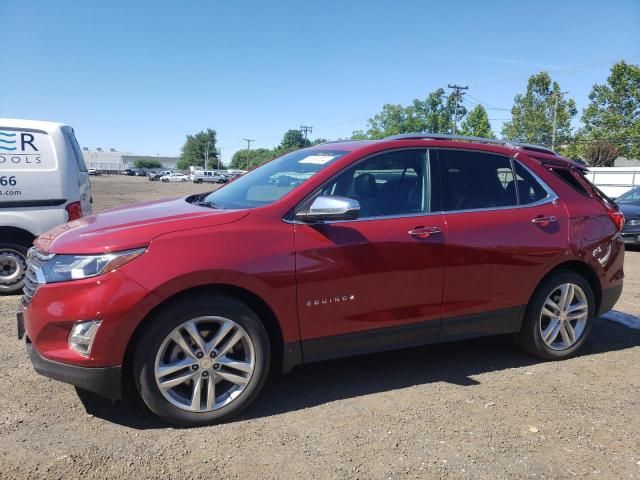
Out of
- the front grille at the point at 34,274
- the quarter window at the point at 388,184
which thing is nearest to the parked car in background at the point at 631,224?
the quarter window at the point at 388,184

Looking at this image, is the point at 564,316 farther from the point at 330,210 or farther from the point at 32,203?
the point at 32,203

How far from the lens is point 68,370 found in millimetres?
3014

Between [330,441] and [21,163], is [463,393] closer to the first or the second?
[330,441]

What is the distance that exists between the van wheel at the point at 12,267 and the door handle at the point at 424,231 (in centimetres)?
479

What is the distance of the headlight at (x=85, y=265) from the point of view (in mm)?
2961

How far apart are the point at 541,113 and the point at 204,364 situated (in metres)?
57.9

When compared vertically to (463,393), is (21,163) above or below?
above

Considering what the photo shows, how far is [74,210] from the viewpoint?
20.7 feet

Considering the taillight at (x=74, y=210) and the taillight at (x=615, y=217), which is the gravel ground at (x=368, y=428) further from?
the taillight at (x=74, y=210)

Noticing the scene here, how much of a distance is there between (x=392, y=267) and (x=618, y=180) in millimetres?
34862

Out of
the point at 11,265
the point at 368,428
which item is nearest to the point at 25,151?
the point at 11,265

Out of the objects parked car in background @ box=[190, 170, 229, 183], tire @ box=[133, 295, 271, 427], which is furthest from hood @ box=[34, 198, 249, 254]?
parked car in background @ box=[190, 170, 229, 183]

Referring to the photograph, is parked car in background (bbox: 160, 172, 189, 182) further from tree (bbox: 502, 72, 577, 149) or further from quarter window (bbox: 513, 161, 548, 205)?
quarter window (bbox: 513, 161, 548, 205)

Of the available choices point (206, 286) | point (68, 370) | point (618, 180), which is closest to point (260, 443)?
point (206, 286)
